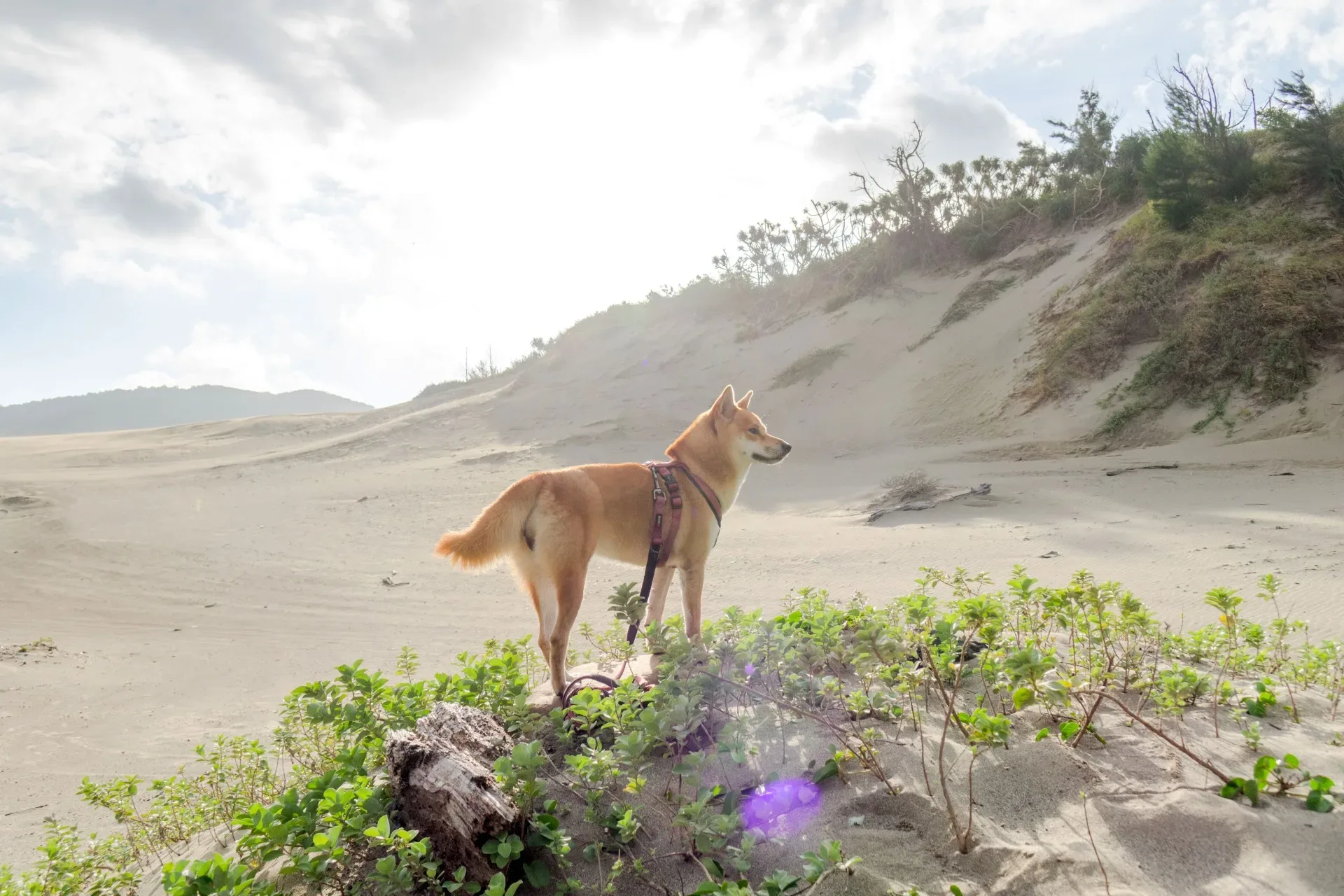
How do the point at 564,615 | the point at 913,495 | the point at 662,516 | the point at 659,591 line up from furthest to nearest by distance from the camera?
1. the point at 913,495
2. the point at 659,591
3. the point at 662,516
4. the point at 564,615

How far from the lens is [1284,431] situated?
31.6ft

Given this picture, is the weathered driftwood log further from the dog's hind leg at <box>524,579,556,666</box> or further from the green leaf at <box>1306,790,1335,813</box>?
the green leaf at <box>1306,790,1335,813</box>

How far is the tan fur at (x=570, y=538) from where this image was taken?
4.07 metres

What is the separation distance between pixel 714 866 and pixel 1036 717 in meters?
1.44

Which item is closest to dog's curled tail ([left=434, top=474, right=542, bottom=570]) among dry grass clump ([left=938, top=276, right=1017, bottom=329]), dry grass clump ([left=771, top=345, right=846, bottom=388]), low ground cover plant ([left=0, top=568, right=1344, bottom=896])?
low ground cover plant ([left=0, top=568, right=1344, bottom=896])

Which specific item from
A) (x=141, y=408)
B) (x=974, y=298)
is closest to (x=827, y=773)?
(x=974, y=298)

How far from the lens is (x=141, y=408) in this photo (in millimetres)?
114188

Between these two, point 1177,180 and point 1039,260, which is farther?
point 1039,260

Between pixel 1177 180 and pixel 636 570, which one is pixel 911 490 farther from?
pixel 1177 180

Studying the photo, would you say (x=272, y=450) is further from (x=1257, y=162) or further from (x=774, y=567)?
(x=1257, y=162)

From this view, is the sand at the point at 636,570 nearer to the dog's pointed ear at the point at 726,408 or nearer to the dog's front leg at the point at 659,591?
the dog's pointed ear at the point at 726,408

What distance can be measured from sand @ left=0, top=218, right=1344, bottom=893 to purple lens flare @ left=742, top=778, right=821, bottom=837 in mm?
212

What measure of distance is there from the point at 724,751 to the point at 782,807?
0.26m

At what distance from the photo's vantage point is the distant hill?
109500 millimetres
